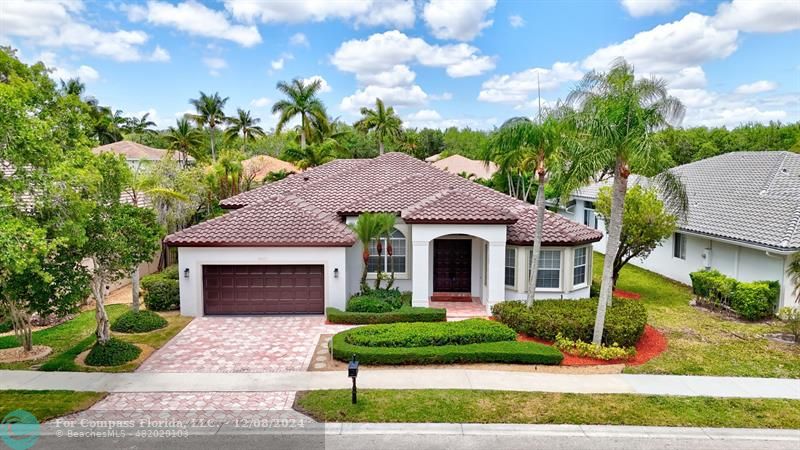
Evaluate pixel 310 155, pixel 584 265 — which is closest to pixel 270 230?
pixel 584 265

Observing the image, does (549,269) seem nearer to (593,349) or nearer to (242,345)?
(593,349)

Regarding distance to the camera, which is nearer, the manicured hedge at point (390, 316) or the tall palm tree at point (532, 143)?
the tall palm tree at point (532, 143)

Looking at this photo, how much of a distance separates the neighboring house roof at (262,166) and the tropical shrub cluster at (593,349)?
74.7 ft

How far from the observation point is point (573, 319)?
578 inches

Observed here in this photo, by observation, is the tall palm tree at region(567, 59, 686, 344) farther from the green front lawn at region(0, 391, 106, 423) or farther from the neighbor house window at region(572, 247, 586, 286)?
the green front lawn at region(0, 391, 106, 423)

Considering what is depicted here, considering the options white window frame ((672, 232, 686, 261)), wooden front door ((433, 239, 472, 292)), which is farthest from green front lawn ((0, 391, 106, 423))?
white window frame ((672, 232, 686, 261))

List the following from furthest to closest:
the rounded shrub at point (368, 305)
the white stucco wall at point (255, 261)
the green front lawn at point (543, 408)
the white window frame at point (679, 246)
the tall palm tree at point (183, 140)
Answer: the tall palm tree at point (183, 140) < the white window frame at point (679, 246) < the white stucco wall at point (255, 261) < the rounded shrub at point (368, 305) < the green front lawn at point (543, 408)

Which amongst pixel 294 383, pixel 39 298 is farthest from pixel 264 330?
pixel 39 298

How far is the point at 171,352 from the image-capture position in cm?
1407

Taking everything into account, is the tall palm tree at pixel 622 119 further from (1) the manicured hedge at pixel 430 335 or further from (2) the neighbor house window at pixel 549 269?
(2) the neighbor house window at pixel 549 269

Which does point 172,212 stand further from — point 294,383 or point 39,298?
point 294,383

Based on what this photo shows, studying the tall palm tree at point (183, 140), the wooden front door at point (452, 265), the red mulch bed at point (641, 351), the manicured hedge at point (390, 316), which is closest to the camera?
the red mulch bed at point (641, 351)

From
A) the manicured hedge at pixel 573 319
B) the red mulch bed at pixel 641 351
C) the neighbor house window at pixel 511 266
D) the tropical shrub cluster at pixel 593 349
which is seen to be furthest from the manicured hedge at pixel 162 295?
the tropical shrub cluster at pixel 593 349

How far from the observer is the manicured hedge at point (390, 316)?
54.3 ft
